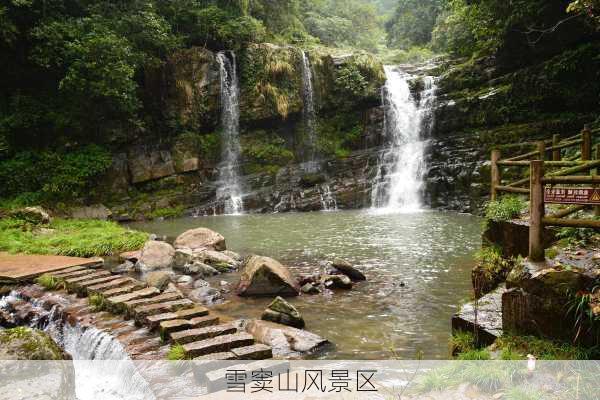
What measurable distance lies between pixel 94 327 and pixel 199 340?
163cm

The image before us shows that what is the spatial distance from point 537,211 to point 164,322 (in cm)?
428

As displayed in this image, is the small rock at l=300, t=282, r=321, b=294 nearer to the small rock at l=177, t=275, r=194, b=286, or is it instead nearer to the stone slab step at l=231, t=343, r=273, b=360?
the small rock at l=177, t=275, r=194, b=286

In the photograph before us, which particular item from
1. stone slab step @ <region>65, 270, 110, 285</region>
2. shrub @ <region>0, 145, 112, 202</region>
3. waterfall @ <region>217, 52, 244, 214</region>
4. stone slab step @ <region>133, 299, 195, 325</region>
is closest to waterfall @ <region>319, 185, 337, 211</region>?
waterfall @ <region>217, 52, 244, 214</region>

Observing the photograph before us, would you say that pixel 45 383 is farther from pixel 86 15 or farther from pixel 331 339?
pixel 86 15

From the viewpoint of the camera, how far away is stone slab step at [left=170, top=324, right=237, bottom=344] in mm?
4711

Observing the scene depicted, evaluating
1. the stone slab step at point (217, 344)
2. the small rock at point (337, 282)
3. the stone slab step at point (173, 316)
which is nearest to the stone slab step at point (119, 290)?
the stone slab step at point (173, 316)

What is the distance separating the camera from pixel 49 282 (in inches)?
280

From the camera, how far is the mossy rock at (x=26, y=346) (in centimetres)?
349

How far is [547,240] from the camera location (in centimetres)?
533

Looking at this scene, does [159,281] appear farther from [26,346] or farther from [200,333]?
[26,346]

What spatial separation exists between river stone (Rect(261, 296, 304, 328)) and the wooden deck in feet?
14.8

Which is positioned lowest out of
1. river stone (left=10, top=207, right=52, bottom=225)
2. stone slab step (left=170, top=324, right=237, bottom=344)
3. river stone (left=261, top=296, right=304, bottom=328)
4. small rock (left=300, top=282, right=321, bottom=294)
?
small rock (left=300, top=282, right=321, bottom=294)

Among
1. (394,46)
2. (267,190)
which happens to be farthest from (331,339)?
(394,46)

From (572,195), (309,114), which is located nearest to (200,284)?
(572,195)
